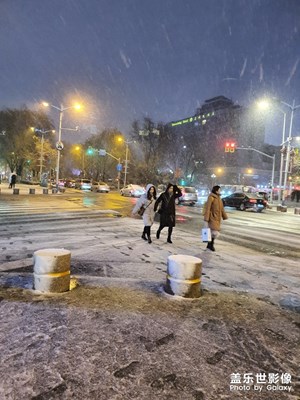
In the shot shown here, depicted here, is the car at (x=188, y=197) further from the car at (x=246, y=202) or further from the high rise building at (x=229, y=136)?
the high rise building at (x=229, y=136)

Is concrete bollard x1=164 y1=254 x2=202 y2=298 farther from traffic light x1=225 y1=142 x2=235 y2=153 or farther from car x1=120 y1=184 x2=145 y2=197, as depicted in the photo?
car x1=120 y1=184 x2=145 y2=197

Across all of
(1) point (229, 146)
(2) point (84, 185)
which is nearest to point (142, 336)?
(1) point (229, 146)

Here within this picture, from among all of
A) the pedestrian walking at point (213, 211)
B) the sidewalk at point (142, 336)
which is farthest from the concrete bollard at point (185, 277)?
the pedestrian walking at point (213, 211)

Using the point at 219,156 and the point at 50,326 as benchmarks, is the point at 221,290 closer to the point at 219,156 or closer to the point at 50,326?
the point at 50,326

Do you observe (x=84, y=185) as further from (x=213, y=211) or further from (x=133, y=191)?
(x=213, y=211)

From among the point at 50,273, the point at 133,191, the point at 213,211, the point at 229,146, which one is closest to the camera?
the point at 50,273

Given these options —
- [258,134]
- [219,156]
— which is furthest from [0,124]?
[258,134]

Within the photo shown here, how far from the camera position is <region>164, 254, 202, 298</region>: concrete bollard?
206 inches

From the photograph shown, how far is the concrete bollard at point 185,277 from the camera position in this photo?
523 centimetres

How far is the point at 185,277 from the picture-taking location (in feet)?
17.2

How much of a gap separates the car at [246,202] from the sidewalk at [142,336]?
21.7 metres

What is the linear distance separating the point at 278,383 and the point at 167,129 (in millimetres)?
59214

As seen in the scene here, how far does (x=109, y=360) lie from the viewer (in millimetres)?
3365

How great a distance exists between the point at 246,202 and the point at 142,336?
25.6m
